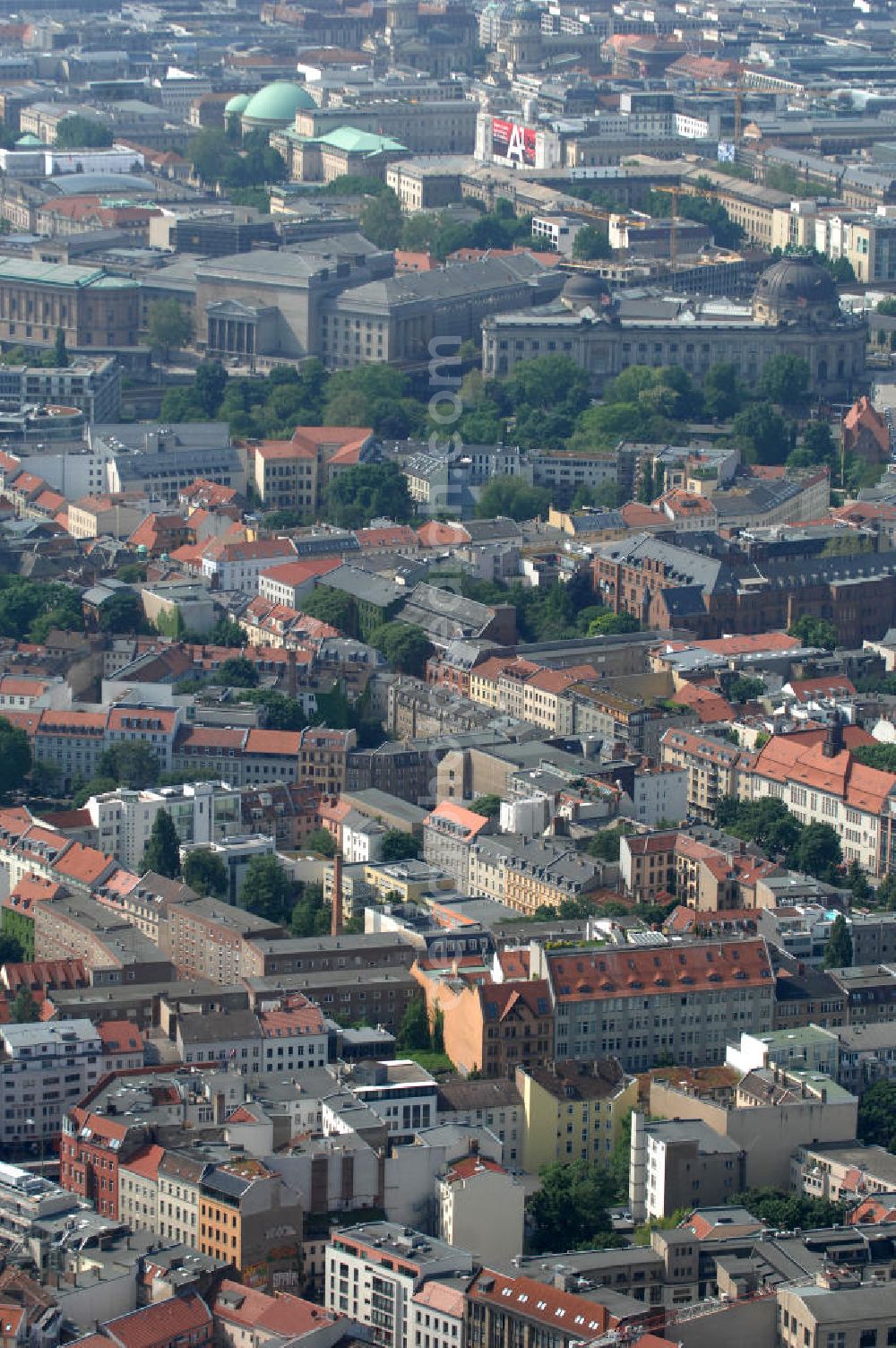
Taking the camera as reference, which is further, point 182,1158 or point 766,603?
point 766,603

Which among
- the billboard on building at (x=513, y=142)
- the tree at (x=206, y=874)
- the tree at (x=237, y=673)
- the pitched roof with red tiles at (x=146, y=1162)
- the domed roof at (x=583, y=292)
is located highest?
the domed roof at (x=583, y=292)

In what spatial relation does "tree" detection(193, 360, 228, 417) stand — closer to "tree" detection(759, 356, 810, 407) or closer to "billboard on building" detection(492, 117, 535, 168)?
"tree" detection(759, 356, 810, 407)

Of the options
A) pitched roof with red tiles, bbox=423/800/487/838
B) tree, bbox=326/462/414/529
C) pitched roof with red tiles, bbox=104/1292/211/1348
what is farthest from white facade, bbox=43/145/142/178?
pitched roof with red tiles, bbox=104/1292/211/1348

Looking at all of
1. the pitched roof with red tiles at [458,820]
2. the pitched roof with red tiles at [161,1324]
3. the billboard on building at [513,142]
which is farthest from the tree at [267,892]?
the billboard on building at [513,142]

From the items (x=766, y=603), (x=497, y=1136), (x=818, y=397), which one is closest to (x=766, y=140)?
(x=818, y=397)

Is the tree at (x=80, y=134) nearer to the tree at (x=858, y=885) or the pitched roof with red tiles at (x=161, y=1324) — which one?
the tree at (x=858, y=885)

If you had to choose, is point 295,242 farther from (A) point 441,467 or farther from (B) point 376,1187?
(B) point 376,1187
